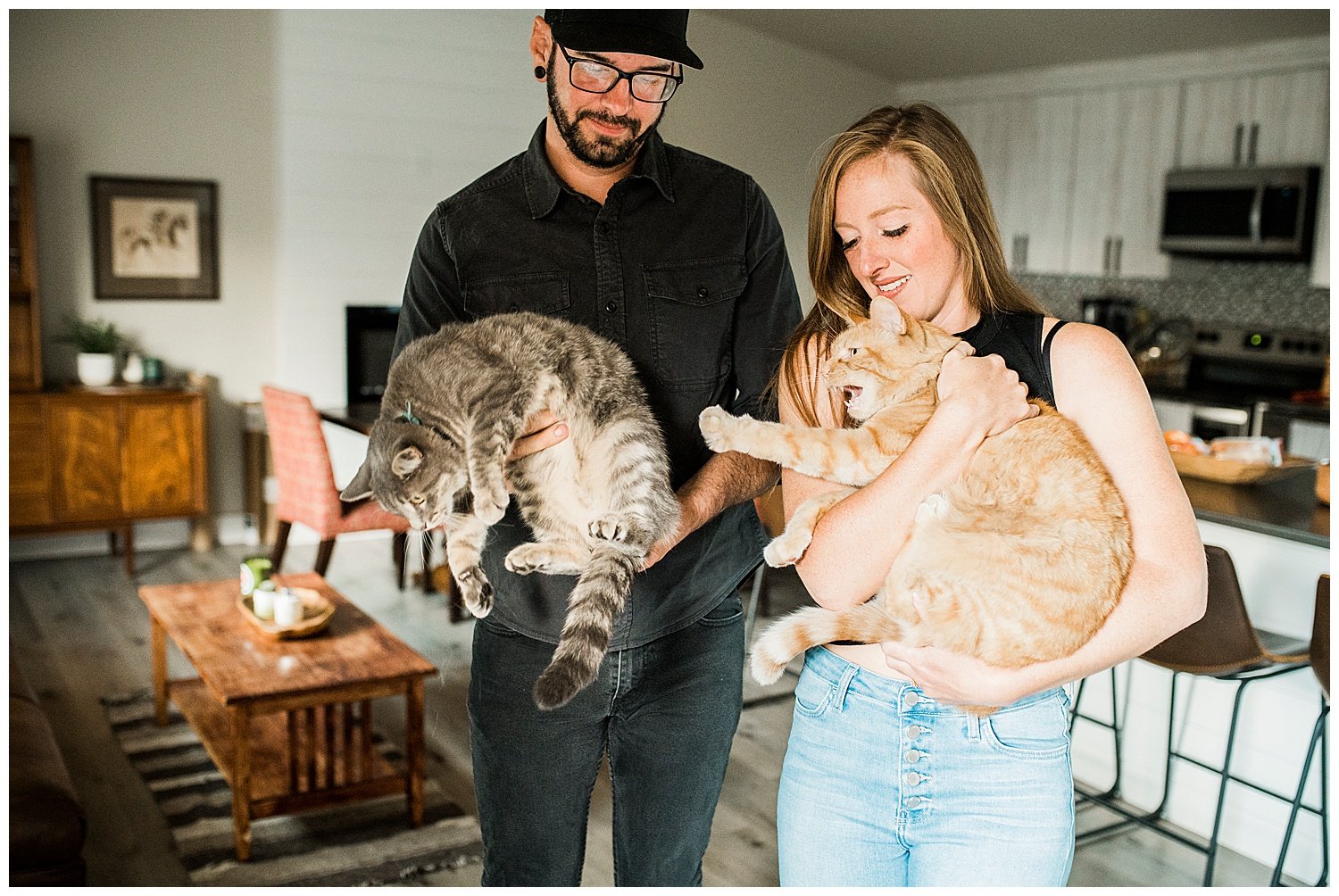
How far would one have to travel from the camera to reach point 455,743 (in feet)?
14.4

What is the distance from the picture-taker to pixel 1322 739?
124 inches

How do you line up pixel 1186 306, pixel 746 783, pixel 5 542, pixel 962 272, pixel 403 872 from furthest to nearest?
pixel 1186 306, pixel 746 783, pixel 403 872, pixel 5 542, pixel 962 272

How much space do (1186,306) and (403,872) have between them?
6273 mm

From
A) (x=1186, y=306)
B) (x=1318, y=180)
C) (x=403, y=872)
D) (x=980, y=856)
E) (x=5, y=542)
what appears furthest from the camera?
(x=1186, y=306)

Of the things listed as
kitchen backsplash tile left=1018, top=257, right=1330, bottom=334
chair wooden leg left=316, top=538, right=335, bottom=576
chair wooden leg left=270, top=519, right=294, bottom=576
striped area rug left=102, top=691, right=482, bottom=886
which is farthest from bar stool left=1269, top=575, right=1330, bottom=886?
chair wooden leg left=270, top=519, right=294, bottom=576

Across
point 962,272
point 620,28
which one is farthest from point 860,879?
point 620,28

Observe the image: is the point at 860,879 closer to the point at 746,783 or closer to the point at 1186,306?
the point at 746,783

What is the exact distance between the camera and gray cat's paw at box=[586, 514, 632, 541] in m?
1.63

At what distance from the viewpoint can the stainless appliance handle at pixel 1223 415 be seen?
6.35m

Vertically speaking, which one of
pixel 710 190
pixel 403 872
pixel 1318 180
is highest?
pixel 1318 180

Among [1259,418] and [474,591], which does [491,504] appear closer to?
[474,591]

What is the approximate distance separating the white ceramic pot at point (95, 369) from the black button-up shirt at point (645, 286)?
5.79 m

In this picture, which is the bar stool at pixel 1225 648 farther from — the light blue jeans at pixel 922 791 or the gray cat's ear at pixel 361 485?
the gray cat's ear at pixel 361 485

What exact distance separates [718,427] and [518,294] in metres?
0.41
